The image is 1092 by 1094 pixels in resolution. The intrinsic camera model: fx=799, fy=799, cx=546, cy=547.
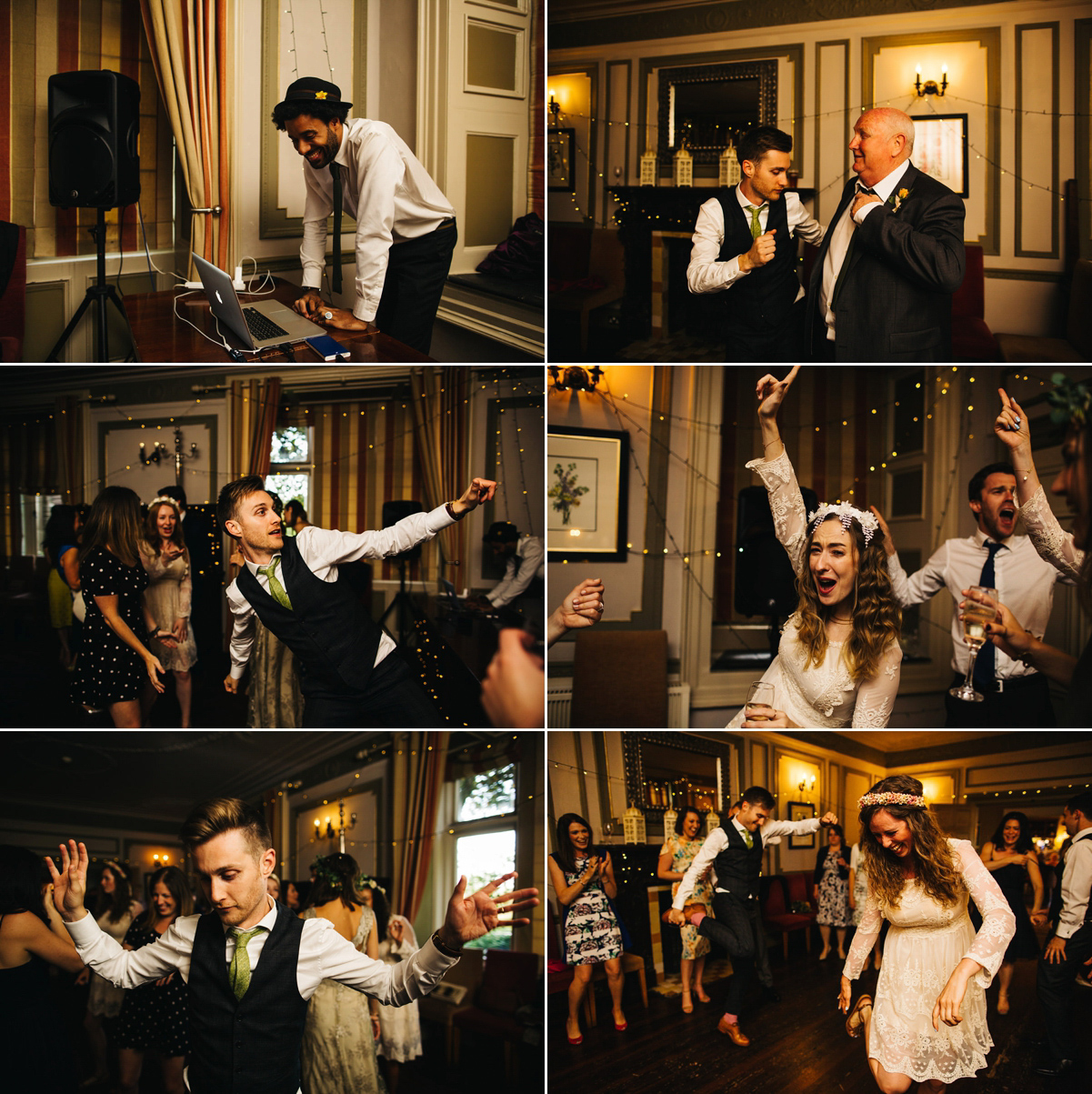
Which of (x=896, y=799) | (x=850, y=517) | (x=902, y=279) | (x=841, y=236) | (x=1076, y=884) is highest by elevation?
(x=841, y=236)

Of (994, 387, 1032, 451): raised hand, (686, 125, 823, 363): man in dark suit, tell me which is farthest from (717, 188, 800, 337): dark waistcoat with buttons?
(994, 387, 1032, 451): raised hand

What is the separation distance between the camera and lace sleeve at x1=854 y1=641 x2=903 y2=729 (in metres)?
2.23

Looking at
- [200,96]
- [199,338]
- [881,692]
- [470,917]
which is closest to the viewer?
[470,917]

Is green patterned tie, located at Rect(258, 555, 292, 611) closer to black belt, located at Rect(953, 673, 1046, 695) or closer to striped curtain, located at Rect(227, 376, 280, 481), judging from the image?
striped curtain, located at Rect(227, 376, 280, 481)

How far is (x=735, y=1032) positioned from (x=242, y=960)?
4.59 ft

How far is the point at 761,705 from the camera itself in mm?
2326

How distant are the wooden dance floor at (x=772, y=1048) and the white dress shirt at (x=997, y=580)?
2.94 feet

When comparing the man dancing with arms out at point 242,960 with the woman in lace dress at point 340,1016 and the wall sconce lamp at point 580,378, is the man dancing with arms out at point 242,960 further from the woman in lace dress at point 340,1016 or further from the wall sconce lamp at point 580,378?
the wall sconce lamp at point 580,378

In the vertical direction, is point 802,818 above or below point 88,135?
below

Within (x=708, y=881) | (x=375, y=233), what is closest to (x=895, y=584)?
(x=708, y=881)

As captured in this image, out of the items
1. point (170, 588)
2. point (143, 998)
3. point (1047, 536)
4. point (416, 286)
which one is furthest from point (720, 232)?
point (143, 998)

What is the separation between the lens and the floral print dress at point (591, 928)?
2373 millimetres

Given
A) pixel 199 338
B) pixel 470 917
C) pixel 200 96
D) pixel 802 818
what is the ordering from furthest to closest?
pixel 200 96 → pixel 199 338 → pixel 802 818 → pixel 470 917

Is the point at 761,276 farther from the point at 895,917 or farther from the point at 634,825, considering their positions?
the point at 895,917
